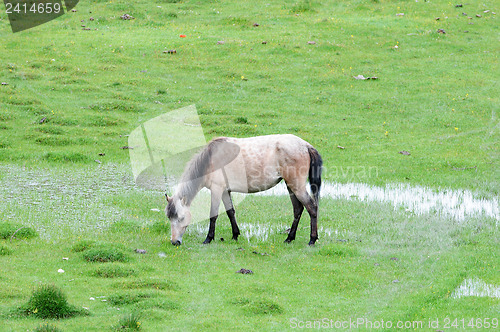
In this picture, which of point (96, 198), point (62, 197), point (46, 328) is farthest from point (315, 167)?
point (46, 328)

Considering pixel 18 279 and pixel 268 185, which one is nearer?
pixel 18 279

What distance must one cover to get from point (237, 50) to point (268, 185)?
17.9 m

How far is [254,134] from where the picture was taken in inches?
866

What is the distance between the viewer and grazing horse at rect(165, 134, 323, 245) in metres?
13.4

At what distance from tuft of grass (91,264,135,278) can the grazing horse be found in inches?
100

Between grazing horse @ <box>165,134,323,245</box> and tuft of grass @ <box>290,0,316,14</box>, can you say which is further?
tuft of grass @ <box>290,0,316,14</box>

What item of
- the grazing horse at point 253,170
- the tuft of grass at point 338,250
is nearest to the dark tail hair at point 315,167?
the grazing horse at point 253,170

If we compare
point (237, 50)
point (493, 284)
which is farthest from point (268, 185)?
point (237, 50)

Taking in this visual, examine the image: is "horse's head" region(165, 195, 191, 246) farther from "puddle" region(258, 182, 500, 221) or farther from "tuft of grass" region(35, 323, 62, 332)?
"puddle" region(258, 182, 500, 221)

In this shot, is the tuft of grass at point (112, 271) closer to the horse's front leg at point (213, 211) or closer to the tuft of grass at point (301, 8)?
the horse's front leg at point (213, 211)

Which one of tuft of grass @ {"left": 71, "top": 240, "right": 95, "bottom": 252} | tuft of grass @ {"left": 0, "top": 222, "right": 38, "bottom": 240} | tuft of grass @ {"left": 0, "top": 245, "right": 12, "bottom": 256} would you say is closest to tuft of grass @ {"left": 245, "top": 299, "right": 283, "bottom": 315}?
tuft of grass @ {"left": 71, "top": 240, "right": 95, "bottom": 252}

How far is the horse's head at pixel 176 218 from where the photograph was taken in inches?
508

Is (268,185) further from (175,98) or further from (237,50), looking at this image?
(237,50)

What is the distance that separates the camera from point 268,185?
13.7m
